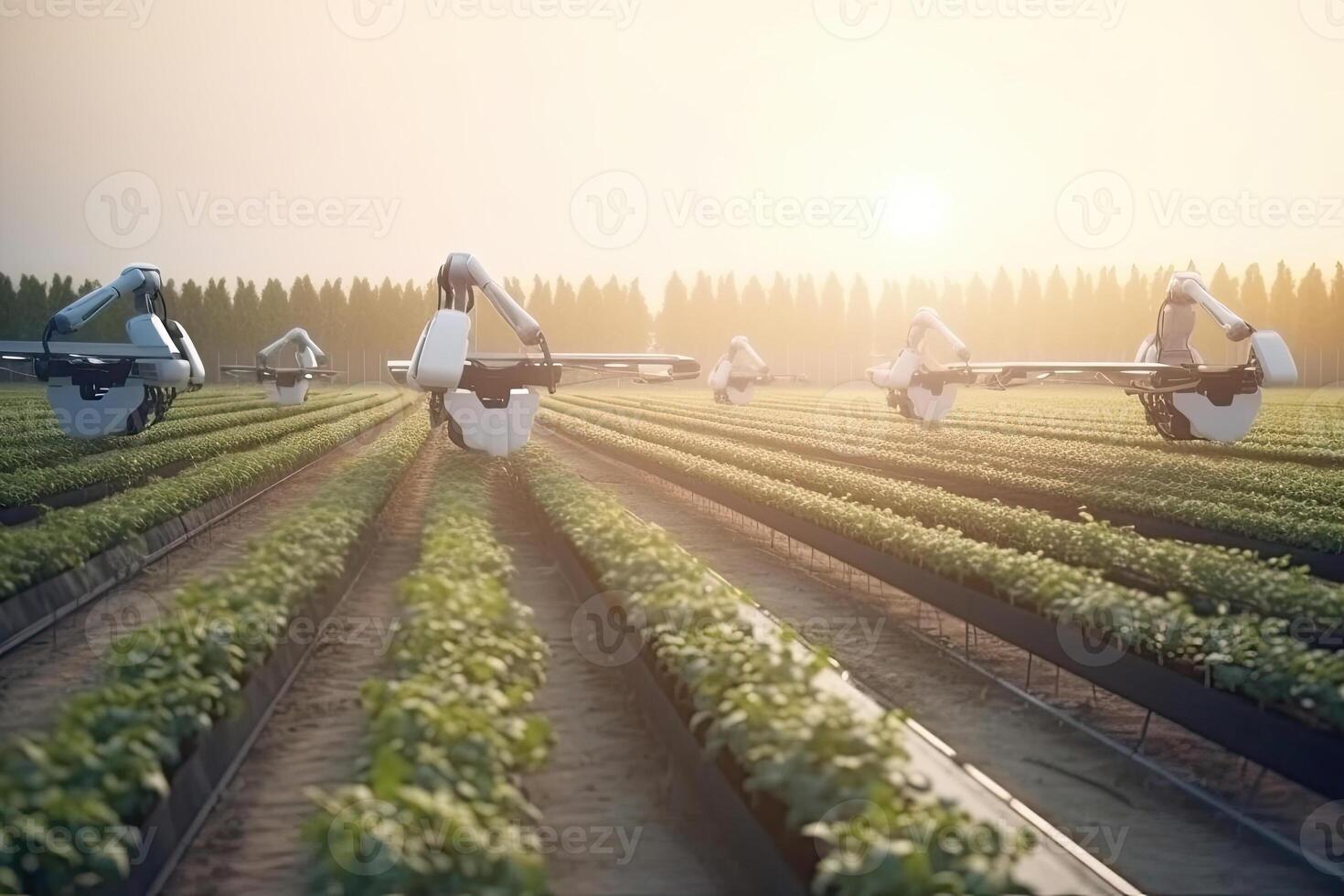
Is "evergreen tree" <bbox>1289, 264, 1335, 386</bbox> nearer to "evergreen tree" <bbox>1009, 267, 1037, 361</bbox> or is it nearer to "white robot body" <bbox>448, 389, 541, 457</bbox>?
"evergreen tree" <bbox>1009, 267, 1037, 361</bbox>

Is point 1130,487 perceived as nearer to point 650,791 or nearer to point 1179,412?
point 1179,412

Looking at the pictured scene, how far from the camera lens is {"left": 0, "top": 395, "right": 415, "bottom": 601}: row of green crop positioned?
31.9ft

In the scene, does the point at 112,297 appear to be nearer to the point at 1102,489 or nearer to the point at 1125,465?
the point at 1102,489

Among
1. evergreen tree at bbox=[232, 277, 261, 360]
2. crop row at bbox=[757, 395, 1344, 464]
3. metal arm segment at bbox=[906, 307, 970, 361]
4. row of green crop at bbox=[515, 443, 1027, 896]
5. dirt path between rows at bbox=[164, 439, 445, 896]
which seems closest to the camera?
row of green crop at bbox=[515, 443, 1027, 896]

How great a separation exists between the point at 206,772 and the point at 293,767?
0.91m

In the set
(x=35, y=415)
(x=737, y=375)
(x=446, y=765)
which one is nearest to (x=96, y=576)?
(x=446, y=765)

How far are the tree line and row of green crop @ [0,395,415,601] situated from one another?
274 feet

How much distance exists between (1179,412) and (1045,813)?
20248 millimetres

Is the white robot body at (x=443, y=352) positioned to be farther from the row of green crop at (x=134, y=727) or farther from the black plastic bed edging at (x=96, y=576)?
the row of green crop at (x=134, y=727)

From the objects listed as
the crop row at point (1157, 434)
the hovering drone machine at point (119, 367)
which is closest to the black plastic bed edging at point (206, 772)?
the hovering drone machine at point (119, 367)

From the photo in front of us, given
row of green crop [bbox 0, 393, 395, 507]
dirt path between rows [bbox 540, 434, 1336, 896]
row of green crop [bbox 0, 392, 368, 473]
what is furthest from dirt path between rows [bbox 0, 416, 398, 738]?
dirt path between rows [bbox 540, 434, 1336, 896]

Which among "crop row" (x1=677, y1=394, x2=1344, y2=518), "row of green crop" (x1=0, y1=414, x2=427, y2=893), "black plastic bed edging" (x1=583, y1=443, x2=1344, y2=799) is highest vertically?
"crop row" (x1=677, y1=394, x2=1344, y2=518)

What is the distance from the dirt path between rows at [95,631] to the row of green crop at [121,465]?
235cm

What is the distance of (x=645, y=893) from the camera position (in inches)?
210
